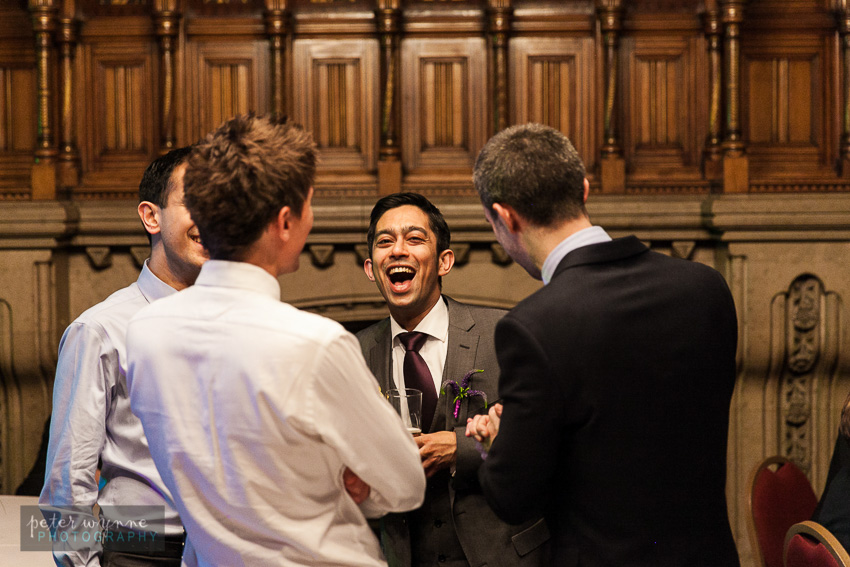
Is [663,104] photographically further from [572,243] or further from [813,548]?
[572,243]

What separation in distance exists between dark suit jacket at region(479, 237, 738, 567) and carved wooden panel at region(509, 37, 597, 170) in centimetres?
266

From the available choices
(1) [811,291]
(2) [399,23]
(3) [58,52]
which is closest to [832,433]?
(1) [811,291]

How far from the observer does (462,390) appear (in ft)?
6.83

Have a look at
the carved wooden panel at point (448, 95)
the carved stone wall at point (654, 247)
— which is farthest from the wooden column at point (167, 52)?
the carved wooden panel at point (448, 95)

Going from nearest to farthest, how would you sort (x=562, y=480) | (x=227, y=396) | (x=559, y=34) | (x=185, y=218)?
1. (x=227, y=396)
2. (x=562, y=480)
3. (x=185, y=218)
4. (x=559, y=34)

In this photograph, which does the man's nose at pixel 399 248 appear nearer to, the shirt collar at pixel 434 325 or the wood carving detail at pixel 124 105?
the shirt collar at pixel 434 325

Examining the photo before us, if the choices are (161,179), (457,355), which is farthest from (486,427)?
(161,179)

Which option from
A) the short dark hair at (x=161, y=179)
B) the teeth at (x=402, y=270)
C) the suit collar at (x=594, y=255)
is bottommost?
the teeth at (x=402, y=270)

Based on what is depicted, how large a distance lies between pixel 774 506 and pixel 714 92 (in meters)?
2.00

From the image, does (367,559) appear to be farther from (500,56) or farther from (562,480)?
(500,56)

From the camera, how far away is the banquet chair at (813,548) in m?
2.29

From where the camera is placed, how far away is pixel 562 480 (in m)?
1.54

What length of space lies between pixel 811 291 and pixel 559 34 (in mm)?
1755

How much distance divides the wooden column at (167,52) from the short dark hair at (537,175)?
284cm
